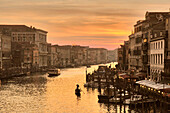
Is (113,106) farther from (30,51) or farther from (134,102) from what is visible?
(30,51)

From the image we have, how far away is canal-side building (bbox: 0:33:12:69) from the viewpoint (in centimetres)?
9793

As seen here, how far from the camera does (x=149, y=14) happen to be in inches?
2191

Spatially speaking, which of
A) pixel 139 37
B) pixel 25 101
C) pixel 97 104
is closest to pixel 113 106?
pixel 97 104

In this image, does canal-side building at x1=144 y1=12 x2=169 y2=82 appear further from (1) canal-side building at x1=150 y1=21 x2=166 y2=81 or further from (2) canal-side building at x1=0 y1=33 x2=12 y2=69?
(2) canal-side building at x1=0 y1=33 x2=12 y2=69

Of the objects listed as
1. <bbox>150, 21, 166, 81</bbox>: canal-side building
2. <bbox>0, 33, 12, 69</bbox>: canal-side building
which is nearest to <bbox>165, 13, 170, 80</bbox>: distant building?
<bbox>150, 21, 166, 81</bbox>: canal-side building

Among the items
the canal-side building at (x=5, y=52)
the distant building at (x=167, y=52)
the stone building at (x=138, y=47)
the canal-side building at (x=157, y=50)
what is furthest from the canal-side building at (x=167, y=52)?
the canal-side building at (x=5, y=52)

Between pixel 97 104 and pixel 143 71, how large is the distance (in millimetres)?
16084

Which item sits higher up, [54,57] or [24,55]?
[54,57]

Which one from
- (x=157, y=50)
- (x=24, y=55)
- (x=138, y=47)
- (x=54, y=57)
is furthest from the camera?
(x=54, y=57)

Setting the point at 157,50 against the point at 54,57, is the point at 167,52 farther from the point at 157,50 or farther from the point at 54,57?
the point at 54,57

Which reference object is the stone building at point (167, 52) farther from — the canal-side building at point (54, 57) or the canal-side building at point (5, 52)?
the canal-side building at point (54, 57)

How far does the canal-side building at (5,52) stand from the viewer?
97925 millimetres

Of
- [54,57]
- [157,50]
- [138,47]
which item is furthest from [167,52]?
[54,57]

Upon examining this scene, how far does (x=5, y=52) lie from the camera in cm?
10406
